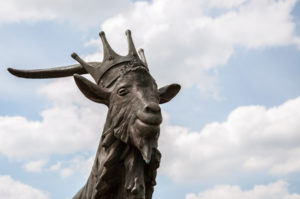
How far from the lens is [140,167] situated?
423cm

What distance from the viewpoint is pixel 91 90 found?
4.56 m

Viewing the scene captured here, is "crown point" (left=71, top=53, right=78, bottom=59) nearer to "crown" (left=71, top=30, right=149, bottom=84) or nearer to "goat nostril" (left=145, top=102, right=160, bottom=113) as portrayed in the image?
"crown" (left=71, top=30, right=149, bottom=84)

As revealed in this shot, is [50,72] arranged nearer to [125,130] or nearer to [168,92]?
[168,92]

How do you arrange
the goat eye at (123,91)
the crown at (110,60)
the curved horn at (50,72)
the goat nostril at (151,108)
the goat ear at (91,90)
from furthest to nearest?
the curved horn at (50,72) → the crown at (110,60) → the goat ear at (91,90) → the goat eye at (123,91) → the goat nostril at (151,108)

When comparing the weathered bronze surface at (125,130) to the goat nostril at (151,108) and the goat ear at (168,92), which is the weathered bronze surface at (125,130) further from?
the goat ear at (168,92)

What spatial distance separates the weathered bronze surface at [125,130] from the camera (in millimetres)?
4074

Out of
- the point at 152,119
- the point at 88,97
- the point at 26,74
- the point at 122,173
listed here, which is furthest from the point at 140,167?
the point at 26,74

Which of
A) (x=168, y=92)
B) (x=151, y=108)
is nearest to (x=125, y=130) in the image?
(x=151, y=108)

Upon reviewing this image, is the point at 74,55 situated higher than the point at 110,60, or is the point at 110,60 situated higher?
the point at 74,55

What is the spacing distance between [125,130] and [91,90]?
655 millimetres

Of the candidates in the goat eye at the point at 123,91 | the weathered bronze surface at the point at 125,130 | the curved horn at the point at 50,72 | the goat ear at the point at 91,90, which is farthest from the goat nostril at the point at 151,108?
the curved horn at the point at 50,72

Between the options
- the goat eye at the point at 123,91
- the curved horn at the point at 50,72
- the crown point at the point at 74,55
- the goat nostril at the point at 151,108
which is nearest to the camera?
the goat nostril at the point at 151,108

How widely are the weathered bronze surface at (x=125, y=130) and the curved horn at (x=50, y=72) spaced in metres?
0.63

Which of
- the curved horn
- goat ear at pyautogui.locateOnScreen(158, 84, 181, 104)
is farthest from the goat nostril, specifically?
the curved horn
